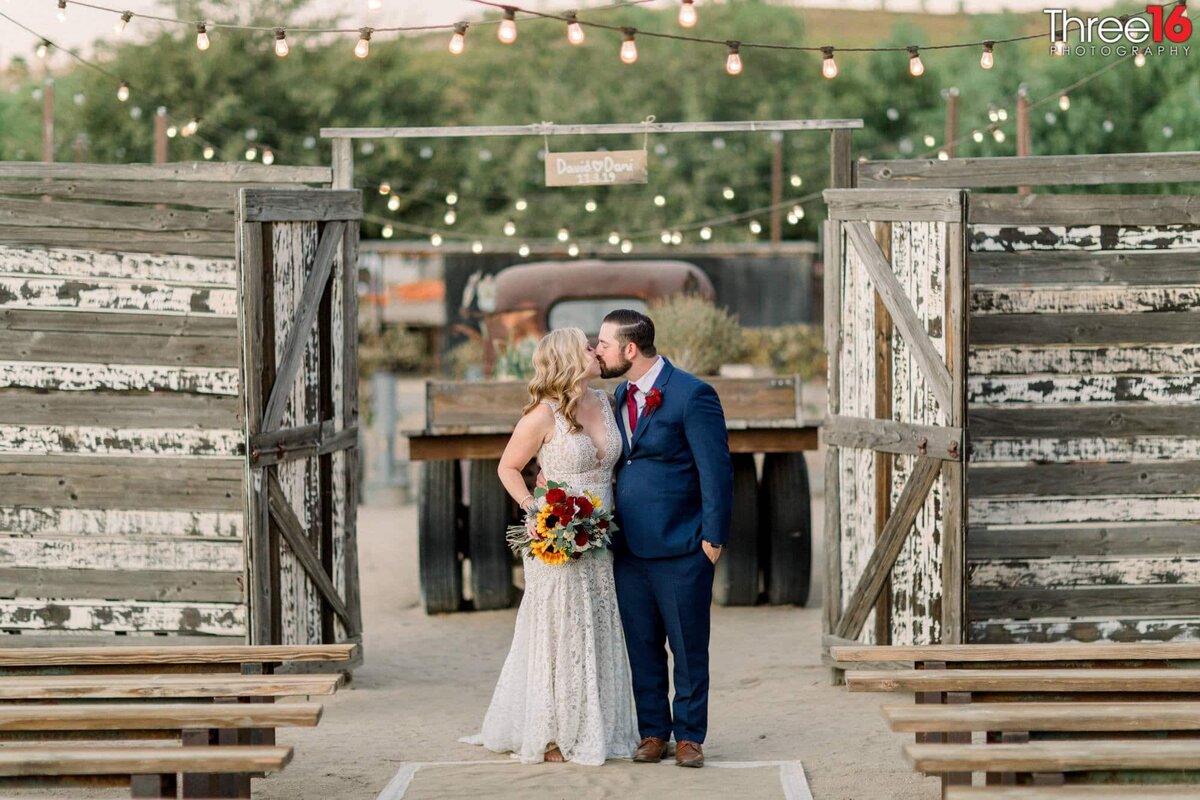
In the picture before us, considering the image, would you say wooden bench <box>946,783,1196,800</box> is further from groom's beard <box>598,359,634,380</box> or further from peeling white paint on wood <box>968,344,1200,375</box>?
peeling white paint on wood <box>968,344,1200,375</box>

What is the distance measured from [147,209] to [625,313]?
2.70m

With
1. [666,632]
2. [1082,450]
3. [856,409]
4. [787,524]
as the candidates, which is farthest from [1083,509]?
[666,632]

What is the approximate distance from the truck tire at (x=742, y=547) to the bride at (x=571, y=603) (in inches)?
144

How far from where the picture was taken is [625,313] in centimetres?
604

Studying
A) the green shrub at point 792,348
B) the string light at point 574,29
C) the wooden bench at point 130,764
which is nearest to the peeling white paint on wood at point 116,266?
the string light at point 574,29

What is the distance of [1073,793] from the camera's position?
159 inches

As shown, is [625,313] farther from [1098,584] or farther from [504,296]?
[504,296]

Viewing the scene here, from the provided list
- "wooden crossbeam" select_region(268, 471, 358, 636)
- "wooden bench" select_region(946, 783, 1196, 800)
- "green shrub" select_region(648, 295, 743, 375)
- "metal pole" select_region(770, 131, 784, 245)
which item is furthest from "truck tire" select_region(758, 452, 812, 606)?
"metal pole" select_region(770, 131, 784, 245)

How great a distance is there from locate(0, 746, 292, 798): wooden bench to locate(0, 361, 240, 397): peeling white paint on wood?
3191 mm

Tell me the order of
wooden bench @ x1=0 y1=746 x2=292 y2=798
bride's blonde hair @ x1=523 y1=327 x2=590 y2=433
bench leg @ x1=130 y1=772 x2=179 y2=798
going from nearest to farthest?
wooden bench @ x1=0 y1=746 x2=292 y2=798
bench leg @ x1=130 y1=772 x2=179 y2=798
bride's blonde hair @ x1=523 y1=327 x2=590 y2=433

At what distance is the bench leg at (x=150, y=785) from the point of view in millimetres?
4355

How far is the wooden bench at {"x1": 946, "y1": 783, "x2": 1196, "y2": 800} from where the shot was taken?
392 cm

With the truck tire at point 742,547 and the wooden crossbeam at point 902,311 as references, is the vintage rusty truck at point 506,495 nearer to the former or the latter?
the truck tire at point 742,547

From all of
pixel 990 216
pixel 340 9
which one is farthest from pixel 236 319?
pixel 340 9
